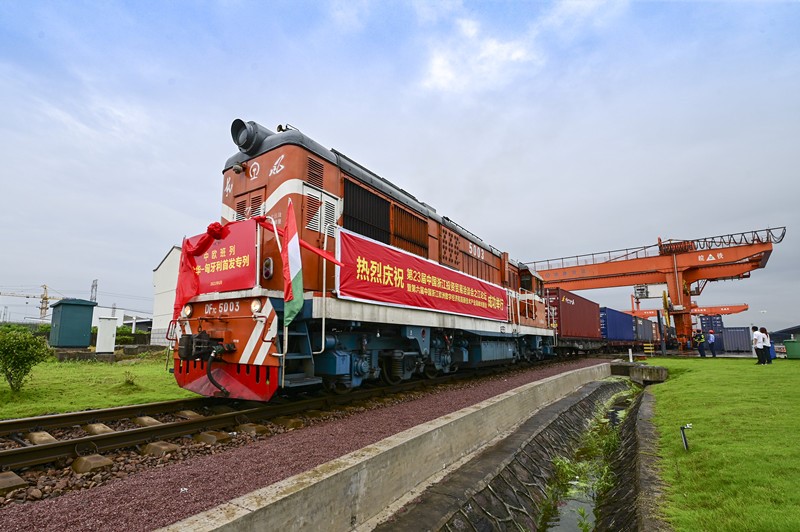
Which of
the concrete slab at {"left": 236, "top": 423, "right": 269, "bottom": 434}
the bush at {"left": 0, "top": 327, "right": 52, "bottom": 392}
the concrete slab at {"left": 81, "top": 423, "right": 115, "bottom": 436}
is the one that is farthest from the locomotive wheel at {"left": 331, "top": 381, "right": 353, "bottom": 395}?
the bush at {"left": 0, "top": 327, "right": 52, "bottom": 392}

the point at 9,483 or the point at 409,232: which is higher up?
the point at 409,232

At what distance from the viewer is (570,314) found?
1848 cm

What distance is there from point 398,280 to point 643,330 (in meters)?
32.8

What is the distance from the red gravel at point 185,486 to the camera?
7.66 feet

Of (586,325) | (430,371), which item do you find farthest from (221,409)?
(586,325)

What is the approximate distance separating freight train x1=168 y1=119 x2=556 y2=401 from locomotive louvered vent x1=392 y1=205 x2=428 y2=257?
1.0 inches

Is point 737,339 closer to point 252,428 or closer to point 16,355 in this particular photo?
point 252,428

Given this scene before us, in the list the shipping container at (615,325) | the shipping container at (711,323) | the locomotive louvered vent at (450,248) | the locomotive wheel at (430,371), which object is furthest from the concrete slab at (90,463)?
the shipping container at (711,323)

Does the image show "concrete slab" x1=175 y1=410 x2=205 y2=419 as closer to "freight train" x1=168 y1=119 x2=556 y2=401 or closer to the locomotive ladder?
"freight train" x1=168 y1=119 x2=556 y2=401

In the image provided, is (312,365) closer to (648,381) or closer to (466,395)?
(466,395)

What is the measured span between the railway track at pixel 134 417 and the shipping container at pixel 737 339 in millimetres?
30071

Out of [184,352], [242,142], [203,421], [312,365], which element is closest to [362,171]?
[242,142]

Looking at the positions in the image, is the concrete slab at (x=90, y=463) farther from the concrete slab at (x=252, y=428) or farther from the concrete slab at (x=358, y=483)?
the concrete slab at (x=358, y=483)

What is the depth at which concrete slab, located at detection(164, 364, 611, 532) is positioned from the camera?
7.48ft
